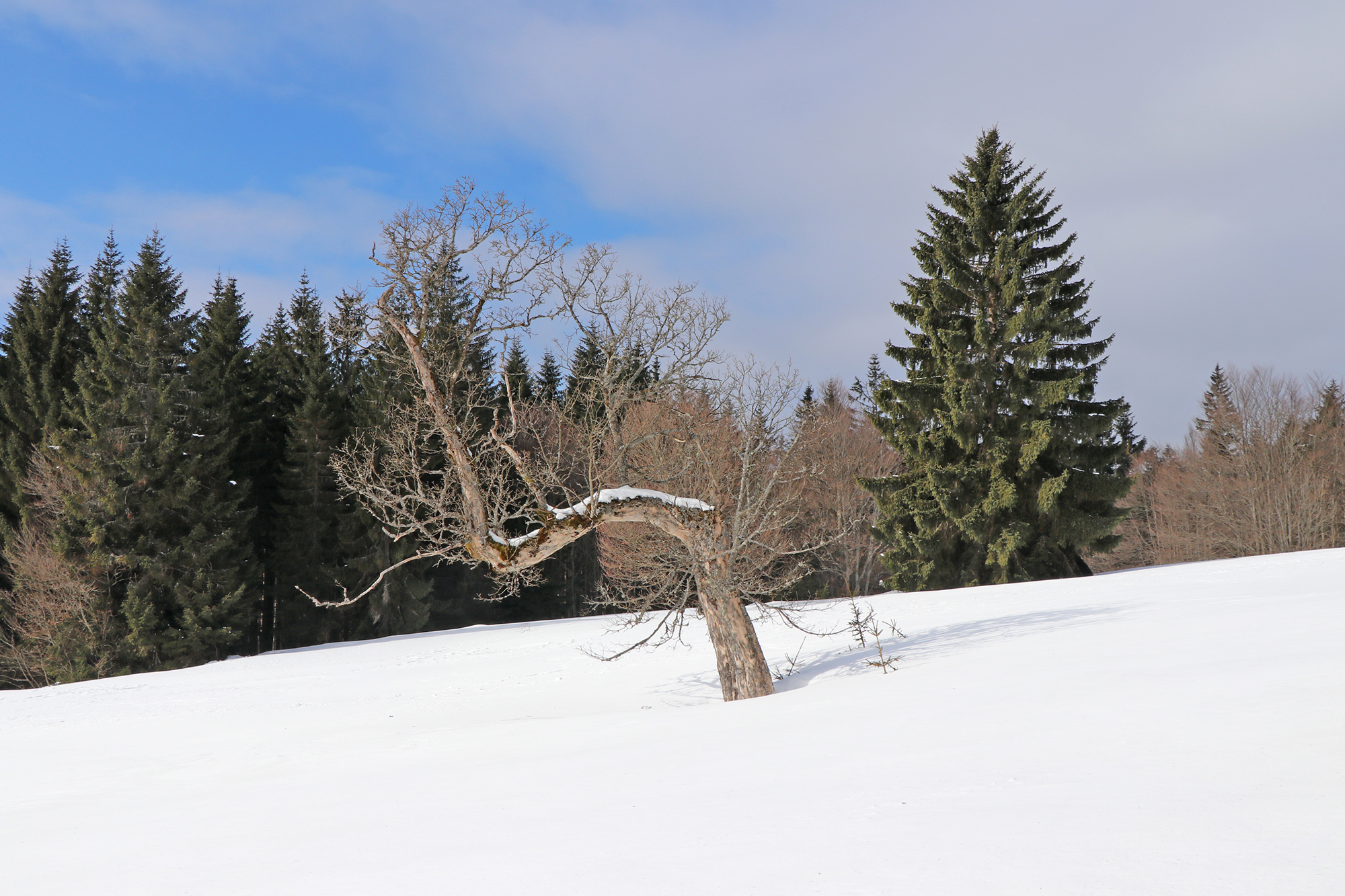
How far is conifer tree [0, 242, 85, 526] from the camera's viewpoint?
95.5ft

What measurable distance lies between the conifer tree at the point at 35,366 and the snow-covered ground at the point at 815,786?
79.6 feet

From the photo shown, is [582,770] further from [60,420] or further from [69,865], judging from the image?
[60,420]

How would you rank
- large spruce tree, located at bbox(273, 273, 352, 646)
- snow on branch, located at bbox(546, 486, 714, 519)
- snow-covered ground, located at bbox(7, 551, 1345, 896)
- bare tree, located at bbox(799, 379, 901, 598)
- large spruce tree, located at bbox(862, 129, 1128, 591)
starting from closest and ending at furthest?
snow-covered ground, located at bbox(7, 551, 1345, 896) → snow on branch, located at bbox(546, 486, 714, 519) → large spruce tree, located at bbox(862, 129, 1128, 591) → large spruce tree, located at bbox(273, 273, 352, 646) → bare tree, located at bbox(799, 379, 901, 598)

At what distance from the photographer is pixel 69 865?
194 inches

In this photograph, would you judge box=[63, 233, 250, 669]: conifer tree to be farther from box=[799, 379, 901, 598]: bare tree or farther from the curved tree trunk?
box=[799, 379, 901, 598]: bare tree

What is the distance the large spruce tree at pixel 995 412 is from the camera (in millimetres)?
22859

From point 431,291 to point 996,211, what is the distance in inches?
797

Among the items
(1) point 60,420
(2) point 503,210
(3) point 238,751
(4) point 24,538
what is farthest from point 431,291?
(1) point 60,420

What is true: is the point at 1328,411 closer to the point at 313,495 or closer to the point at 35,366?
the point at 313,495

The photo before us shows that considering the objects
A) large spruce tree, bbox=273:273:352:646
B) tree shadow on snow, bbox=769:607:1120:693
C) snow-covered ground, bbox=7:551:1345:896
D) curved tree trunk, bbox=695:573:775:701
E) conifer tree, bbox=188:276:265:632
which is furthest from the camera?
large spruce tree, bbox=273:273:352:646

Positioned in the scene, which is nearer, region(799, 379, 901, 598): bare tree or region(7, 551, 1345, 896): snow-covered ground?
region(7, 551, 1345, 896): snow-covered ground

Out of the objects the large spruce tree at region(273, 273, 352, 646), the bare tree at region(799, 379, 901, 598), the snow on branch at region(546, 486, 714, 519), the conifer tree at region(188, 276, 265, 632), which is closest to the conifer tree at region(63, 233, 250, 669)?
the conifer tree at region(188, 276, 265, 632)

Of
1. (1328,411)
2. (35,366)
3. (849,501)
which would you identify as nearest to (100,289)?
(35,366)

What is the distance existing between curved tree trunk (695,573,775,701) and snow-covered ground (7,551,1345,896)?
886mm
